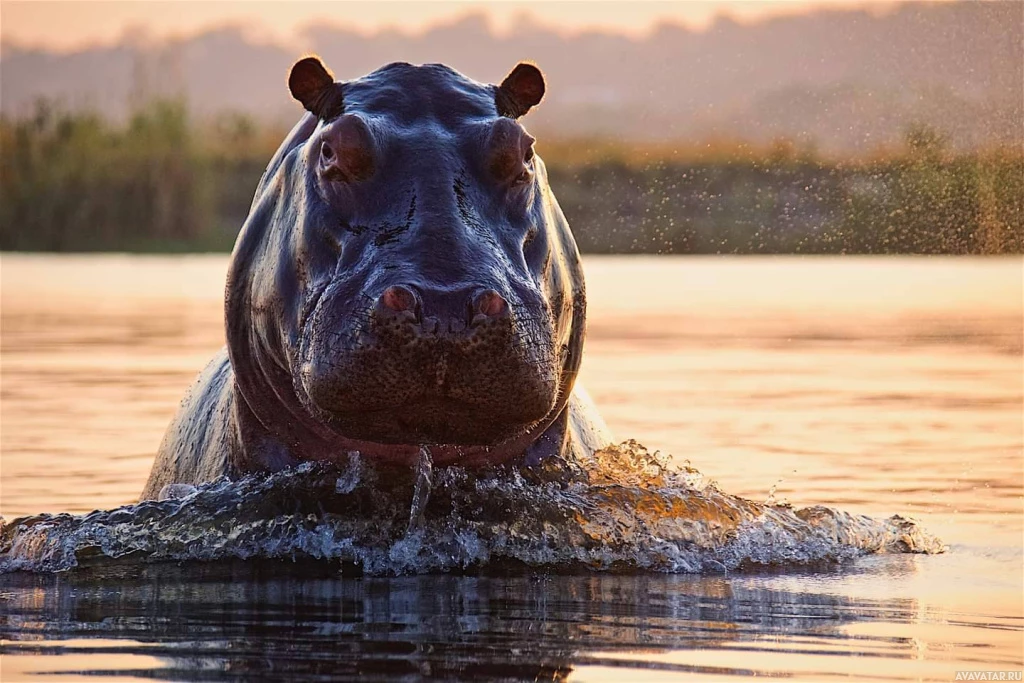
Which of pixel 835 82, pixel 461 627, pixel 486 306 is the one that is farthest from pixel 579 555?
pixel 835 82

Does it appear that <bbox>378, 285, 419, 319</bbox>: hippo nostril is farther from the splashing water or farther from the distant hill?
the distant hill

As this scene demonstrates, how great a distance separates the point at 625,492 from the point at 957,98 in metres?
6.96

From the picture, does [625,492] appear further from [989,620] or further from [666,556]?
[989,620]

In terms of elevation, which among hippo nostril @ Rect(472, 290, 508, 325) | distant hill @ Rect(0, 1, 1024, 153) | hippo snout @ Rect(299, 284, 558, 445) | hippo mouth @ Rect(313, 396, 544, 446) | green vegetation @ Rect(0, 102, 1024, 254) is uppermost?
green vegetation @ Rect(0, 102, 1024, 254)

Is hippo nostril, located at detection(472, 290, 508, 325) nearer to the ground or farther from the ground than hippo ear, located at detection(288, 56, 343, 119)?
nearer to the ground

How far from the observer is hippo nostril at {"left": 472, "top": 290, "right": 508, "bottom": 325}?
168 inches

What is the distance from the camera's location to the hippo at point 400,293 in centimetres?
431

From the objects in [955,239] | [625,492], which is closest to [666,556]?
[625,492]

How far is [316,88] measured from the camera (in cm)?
536

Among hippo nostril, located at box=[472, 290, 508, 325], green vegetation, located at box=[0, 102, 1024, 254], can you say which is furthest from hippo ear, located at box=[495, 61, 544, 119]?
green vegetation, located at box=[0, 102, 1024, 254]

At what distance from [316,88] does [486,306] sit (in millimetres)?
1358

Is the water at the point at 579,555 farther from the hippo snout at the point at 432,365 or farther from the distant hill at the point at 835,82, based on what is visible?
the distant hill at the point at 835,82

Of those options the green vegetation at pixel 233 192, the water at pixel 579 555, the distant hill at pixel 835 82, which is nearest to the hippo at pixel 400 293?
the water at pixel 579 555

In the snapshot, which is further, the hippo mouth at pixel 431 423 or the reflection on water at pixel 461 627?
the hippo mouth at pixel 431 423
